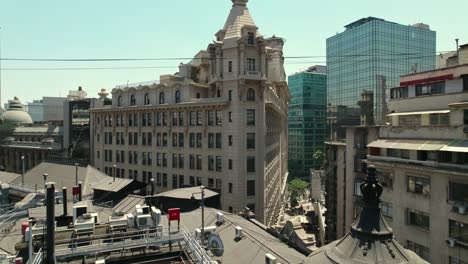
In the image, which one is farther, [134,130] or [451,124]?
[134,130]

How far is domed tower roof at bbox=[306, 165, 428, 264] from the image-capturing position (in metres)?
4.30

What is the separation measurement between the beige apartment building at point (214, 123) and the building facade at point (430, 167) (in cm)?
1837

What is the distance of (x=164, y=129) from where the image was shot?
5512cm

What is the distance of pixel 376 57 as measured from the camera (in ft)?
346

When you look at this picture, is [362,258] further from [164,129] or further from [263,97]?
[164,129]

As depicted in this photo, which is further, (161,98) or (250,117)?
(161,98)

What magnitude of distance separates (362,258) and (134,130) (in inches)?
2341

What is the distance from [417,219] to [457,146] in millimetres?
7227

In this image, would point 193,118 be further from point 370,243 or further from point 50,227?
point 370,243

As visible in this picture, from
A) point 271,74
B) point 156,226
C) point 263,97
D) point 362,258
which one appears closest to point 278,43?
point 271,74

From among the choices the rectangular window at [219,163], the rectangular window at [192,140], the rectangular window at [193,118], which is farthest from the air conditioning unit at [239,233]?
the rectangular window at [193,118]

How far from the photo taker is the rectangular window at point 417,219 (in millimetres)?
26105

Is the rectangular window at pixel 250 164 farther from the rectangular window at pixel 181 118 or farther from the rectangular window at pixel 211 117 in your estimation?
the rectangular window at pixel 181 118

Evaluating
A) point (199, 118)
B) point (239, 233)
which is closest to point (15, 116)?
point (199, 118)
